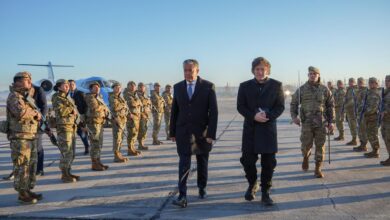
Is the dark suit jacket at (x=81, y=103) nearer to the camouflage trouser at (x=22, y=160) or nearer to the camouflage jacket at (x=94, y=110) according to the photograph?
the camouflage jacket at (x=94, y=110)

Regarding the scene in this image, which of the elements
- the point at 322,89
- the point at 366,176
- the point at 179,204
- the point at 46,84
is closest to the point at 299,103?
the point at 322,89

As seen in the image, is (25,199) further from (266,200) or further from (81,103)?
(266,200)

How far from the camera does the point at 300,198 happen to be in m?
4.86

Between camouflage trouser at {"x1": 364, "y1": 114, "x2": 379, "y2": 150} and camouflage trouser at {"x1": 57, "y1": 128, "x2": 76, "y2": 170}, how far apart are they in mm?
6839

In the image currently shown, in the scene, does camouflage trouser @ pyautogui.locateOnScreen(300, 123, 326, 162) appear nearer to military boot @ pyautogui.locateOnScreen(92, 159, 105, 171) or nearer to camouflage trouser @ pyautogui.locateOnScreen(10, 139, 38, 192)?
military boot @ pyautogui.locateOnScreen(92, 159, 105, 171)

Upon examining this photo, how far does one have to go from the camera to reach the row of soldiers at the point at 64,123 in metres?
4.66

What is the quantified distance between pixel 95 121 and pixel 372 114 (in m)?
6.52

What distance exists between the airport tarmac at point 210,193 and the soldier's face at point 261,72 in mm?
1751

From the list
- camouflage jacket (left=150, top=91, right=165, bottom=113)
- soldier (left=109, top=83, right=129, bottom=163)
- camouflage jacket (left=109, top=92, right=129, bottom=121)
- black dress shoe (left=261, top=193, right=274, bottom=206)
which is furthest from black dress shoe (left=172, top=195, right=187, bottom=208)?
camouflage jacket (left=150, top=91, right=165, bottom=113)

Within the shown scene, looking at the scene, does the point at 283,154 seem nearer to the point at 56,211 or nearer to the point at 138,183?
the point at 138,183

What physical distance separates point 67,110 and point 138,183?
1.82m

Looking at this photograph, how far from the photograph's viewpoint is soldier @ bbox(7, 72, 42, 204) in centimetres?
462

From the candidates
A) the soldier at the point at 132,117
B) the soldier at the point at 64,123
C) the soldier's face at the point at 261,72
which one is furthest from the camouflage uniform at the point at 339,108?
the soldier at the point at 64,123

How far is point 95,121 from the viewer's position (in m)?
6.83
